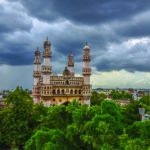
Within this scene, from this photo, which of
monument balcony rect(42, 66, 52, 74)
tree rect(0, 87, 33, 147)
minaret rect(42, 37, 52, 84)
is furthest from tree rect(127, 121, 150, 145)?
Answer: minaret rect(42, 37, 52, 84)

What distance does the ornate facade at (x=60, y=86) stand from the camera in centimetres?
5211

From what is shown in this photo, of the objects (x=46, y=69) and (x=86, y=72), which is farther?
(x=86, y=72)

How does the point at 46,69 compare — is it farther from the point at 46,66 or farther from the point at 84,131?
the point at 84,131

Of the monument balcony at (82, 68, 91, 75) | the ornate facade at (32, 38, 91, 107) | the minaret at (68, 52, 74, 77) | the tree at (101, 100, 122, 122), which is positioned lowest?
the tree at (101, 100, 122, 122)

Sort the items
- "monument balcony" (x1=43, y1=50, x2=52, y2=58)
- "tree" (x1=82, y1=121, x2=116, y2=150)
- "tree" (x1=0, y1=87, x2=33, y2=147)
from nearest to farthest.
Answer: "tree" (x1=82, y1=121, x2=116, y2=150) → "tree" (x1=0, y1=87, x2=33, y2=147) → "monument balcony" (x1=43, y1=50, x2=52, y2=58)


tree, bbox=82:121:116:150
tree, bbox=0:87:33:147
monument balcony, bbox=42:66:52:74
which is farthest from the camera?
monument balcony, bbox=42:66:52:74

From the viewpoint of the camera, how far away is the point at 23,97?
3209 cm

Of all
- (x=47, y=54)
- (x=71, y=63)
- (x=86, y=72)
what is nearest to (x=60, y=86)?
(x=86, y=72)

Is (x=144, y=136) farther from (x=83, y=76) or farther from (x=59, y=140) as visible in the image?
(x=83, y=76)

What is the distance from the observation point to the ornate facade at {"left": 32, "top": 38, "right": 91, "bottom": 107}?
52112 mm

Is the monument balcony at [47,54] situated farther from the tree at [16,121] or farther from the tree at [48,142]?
the tree at [48,142]

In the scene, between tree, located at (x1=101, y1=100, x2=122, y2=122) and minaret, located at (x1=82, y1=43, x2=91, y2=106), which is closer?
tree, located at (x1=101, y1=100, x2=122, y2=122)

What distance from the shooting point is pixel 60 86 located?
2127 inches

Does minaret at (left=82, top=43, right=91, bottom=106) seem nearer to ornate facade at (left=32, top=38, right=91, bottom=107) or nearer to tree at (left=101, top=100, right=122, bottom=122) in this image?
ornate facade at (left=32, top=38, right=91, bottom=107)
